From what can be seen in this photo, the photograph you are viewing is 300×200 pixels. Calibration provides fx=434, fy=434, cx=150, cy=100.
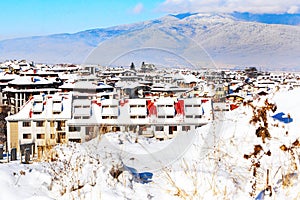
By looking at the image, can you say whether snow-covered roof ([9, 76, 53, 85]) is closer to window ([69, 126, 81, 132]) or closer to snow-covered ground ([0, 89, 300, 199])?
window ([69, 126, 81, 132])

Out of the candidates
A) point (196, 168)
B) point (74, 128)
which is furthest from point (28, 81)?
point (196, 168)

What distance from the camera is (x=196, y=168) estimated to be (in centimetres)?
330

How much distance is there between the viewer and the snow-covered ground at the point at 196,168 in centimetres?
Answer: 291

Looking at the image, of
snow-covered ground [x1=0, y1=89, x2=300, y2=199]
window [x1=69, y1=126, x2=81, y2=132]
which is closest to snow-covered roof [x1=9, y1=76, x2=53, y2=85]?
window [x1=69, y1=126, x2=81, y2=132]

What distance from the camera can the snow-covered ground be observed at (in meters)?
2.91

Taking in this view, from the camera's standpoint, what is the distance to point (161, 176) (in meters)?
3.35

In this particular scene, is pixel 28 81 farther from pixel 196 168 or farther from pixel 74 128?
pixel 196 168

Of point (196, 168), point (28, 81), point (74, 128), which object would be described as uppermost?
point (196, 168)

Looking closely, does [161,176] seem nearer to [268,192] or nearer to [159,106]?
[268,192]

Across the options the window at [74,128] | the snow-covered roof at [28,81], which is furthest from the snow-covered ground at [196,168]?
the snow-covered roof at [28,81]

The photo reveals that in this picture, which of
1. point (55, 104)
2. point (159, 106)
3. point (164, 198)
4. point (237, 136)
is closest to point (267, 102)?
point (237, 136)

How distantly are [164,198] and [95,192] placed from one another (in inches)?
18.5

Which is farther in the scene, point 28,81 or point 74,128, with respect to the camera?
point 28,81

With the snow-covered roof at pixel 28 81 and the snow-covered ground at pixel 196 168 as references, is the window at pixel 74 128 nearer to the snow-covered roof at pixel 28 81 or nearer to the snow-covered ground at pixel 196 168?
the snow-covered ground at pixel 196 168
